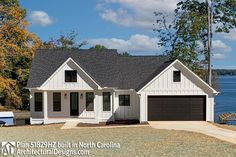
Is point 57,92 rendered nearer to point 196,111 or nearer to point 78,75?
point 78,75

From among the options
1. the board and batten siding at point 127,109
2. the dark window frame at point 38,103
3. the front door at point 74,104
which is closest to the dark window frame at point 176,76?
the board and batten siding at point 127,109

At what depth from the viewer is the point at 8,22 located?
1721 inches

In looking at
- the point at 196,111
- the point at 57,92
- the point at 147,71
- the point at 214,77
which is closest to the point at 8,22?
the point at 57,92

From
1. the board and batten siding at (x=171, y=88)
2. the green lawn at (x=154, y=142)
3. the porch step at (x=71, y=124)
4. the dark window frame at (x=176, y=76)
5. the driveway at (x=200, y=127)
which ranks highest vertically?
the dark window frame at (x=176, y=76)

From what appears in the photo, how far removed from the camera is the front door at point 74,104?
115 ft

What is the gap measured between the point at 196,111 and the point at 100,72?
9.06 meters

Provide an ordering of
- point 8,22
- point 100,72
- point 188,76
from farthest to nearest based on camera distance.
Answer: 1. point 8,22
2. point 100,72
3. point 188,76

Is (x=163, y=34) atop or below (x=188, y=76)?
atop

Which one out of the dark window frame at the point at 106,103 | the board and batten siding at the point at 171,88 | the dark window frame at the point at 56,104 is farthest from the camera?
the dark window frame at the point at 106,103

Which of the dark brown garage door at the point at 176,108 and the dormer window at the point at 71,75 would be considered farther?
the dormer window at the point at 71,75

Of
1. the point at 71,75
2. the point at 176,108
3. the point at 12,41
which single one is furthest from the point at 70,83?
the point at 12,41

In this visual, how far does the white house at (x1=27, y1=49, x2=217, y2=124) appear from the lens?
33.5 m

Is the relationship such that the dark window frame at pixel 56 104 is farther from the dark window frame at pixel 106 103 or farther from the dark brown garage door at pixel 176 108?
the dark brown garage door at pixel 176 108

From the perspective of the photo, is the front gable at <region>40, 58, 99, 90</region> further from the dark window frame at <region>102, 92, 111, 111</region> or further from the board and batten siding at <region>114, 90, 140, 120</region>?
the board and batten siding at <region>114, 90, 140, 120</region>
